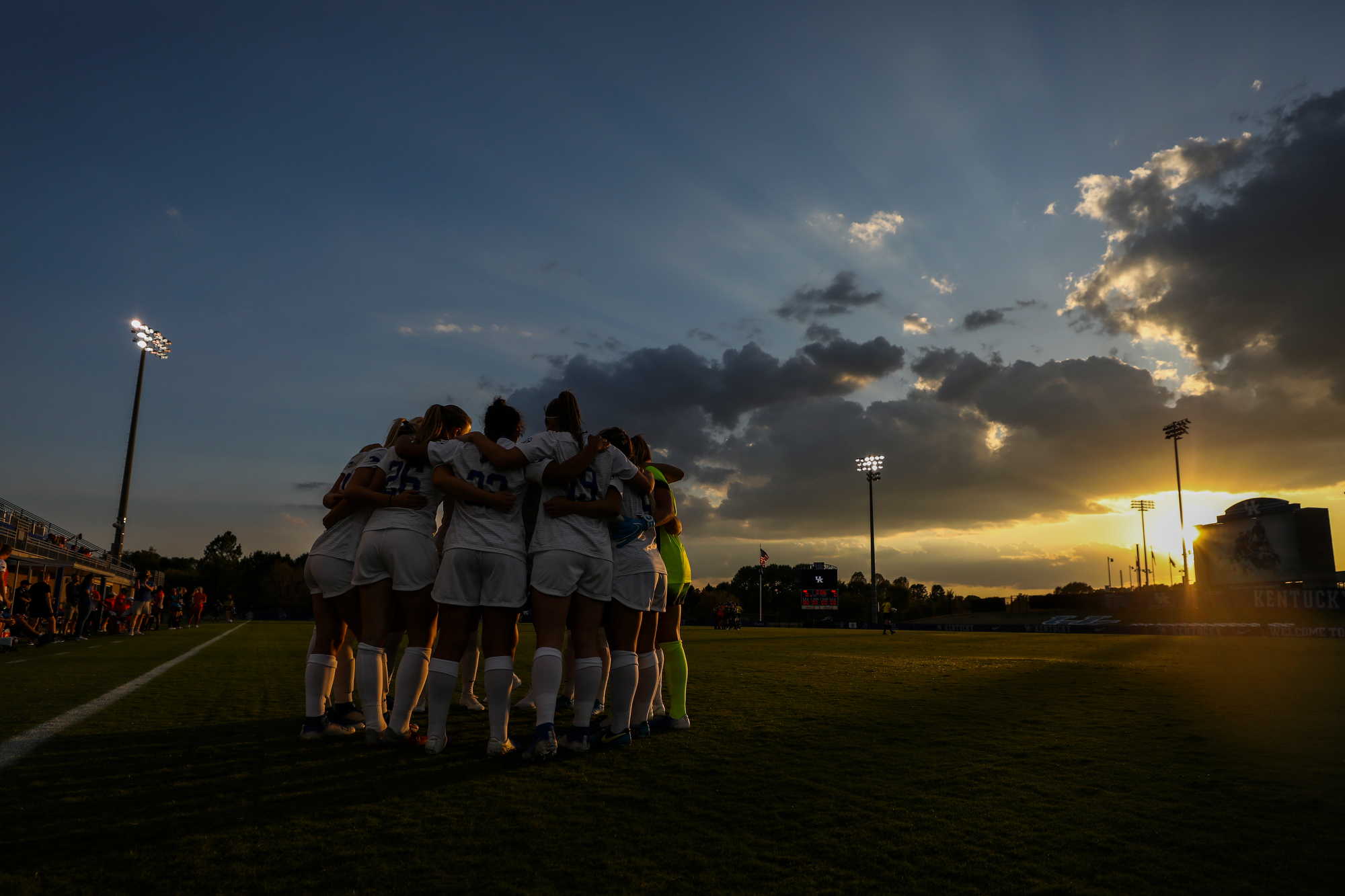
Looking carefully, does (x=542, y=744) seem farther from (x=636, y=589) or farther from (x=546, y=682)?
(x=636, y=589)

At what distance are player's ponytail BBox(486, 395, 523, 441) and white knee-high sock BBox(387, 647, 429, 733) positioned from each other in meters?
1.38

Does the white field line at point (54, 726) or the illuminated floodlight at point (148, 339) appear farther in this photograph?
the illuminated floodlight at point (148, 339)

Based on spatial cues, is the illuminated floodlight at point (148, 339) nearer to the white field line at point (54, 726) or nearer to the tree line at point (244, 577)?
the white field line at point (54, 726)

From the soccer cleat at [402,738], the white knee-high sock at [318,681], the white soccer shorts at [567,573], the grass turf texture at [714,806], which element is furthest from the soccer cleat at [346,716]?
the white soccer shorts at [567,573]

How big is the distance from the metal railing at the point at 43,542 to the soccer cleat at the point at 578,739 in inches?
1048

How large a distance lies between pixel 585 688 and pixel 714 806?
131 centimetres

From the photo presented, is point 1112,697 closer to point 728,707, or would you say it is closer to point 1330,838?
point 728,707

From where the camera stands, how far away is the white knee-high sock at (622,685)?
459 centimetres

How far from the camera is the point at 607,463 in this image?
459 centimetres

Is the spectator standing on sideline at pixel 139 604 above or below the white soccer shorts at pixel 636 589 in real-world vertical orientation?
below

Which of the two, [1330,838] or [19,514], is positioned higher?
[19,514]

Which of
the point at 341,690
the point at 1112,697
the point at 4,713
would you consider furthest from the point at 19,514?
the point at 1112,697

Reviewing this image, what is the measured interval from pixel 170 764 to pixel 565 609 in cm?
218

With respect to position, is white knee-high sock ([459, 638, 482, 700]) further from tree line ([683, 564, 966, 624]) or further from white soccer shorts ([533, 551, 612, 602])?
tree line ([683, 564, 966, 624])
